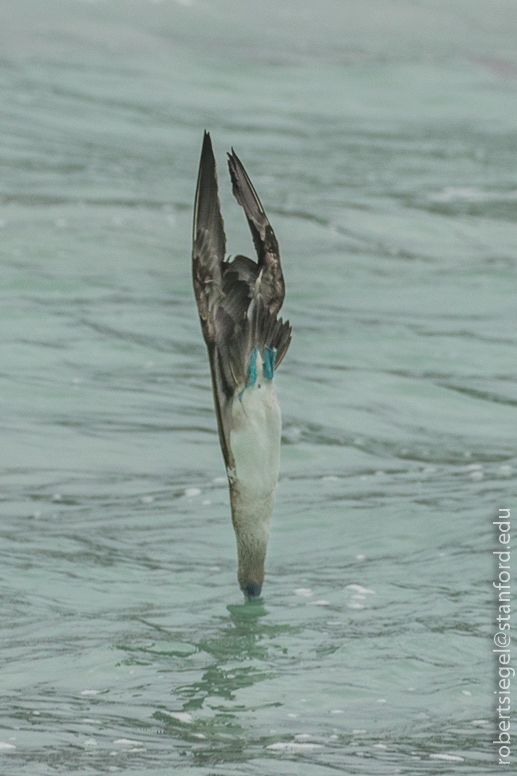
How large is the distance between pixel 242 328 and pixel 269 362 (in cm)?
13

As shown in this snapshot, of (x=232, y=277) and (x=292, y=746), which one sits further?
(x=232, y=277)

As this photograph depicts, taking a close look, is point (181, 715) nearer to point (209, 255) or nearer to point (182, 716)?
point (182, 716)

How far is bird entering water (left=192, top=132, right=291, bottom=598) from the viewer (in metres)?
3.25

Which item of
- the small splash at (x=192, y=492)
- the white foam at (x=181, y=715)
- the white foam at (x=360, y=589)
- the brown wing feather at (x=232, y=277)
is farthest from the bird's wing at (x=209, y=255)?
the small splash at (x=192, y=492)

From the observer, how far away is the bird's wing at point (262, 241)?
10.6 ft

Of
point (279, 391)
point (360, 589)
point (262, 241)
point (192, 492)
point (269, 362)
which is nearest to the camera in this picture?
point (262, 241)

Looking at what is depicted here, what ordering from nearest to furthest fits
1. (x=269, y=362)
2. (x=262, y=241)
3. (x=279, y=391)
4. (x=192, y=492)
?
(x=262, y=241), (x=269, y=362), (x=192, y=492), (x=279, y=391)

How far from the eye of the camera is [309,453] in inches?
234

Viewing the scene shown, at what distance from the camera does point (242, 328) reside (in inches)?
129

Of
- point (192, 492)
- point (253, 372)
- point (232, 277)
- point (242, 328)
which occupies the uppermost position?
point (232, 277)

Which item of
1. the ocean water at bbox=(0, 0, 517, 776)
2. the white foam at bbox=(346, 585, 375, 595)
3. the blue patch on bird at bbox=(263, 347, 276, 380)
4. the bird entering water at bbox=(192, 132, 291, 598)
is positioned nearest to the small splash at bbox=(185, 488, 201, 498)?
the ocean water at bbox=(0, 0, 517, 776)

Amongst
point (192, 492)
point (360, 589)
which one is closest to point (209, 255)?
point (360, 589)

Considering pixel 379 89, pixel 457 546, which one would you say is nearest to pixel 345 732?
pixel 457 546

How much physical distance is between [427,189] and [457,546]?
640cm
